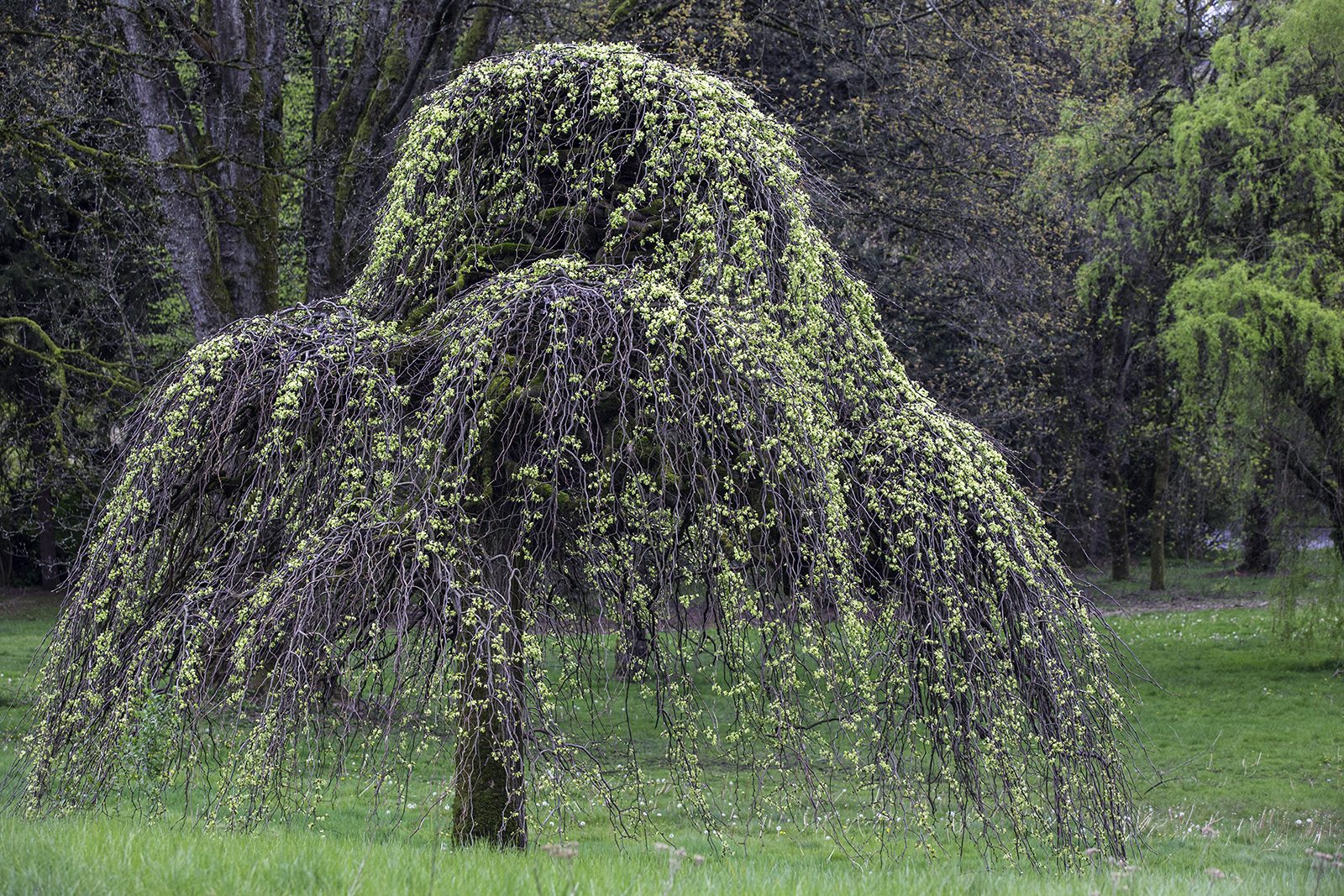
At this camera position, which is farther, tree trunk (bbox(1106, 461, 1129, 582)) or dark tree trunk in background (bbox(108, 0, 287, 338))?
tree trunk (bbox(1106, 461, 1129, 582))

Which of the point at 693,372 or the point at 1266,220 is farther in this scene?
the point at 1266,220

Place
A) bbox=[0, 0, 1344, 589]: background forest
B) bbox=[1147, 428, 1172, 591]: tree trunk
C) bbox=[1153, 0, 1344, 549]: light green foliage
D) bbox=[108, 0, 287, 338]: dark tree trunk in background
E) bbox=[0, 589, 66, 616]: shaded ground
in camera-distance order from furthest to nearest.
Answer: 1. bbox=[1147, 428, 1172, 591]: tree trunk
2. bbox=[0, 589, 66, 616]: shaded ground
3. bbox=[1153, 0, 1344, 549]: light green foliage
4. bbox=[0, 0, 1344, 589]: background forest
5. bbox=[108, 0, 287, 338]: dark tree trunk in background

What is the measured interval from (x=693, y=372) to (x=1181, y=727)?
33.7 feet

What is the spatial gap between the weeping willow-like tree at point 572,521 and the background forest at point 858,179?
11.9 feet

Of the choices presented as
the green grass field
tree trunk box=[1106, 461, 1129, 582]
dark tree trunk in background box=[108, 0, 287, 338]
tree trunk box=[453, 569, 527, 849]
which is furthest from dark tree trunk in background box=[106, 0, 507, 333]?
tree trunk box=[1106, 461, 1129, 582]

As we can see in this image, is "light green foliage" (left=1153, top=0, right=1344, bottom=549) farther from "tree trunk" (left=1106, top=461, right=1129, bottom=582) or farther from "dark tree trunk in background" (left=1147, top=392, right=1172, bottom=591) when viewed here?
"tree trunk" (left=1106, top=461, right=1129, bottom=582)

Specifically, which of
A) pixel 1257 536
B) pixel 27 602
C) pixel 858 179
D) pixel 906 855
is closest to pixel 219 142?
pixel 858 179

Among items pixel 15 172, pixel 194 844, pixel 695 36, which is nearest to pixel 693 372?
pixel 194 844

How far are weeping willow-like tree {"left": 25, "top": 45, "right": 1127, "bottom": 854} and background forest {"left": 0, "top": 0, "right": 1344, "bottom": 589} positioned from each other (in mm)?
3631

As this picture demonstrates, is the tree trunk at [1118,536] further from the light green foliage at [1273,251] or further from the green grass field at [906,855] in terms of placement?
the light green foliage at [1273,251]

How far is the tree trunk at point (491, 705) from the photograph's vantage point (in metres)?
3.54

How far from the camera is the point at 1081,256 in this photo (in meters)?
20.4

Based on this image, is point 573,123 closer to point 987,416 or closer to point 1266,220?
point 987,416

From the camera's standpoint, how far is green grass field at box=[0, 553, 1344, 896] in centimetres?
304
